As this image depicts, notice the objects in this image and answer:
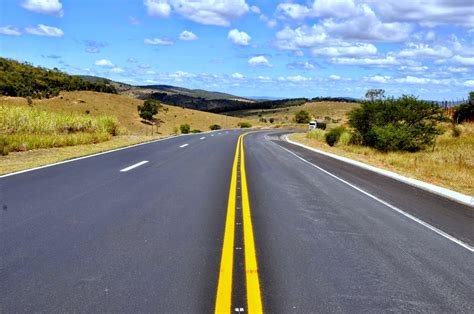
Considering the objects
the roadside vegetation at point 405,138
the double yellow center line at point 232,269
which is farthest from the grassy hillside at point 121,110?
the double yellow center line at point 232,269

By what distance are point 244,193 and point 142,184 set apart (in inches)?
99.1

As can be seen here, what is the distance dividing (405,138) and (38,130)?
20597mm

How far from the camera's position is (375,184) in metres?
13.3

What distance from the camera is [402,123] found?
96.9 ft

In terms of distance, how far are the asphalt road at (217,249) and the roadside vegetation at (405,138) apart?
10.9 m

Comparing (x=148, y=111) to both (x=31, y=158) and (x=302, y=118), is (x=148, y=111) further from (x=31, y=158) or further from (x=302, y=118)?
(x=31, y=158)

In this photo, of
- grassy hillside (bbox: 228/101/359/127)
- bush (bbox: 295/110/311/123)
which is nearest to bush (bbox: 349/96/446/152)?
bush (bbox: 295/110/311/123)

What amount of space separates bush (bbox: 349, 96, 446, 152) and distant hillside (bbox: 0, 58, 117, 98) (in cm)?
6139

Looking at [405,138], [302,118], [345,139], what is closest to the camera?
[405,138]

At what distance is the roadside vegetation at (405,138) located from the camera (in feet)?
69.7

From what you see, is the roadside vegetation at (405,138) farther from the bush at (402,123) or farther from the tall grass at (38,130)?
the tall grass at (38,130)

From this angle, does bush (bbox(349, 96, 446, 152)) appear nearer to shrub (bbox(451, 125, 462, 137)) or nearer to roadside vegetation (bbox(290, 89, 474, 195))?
roadside vegetation (bbox(290, 89, 474, 195))

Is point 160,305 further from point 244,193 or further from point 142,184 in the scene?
point 142,184

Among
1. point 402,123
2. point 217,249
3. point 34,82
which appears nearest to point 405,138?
point 402,123
